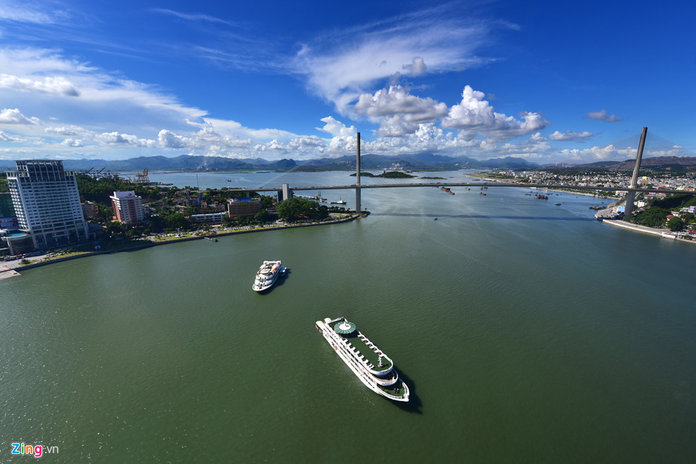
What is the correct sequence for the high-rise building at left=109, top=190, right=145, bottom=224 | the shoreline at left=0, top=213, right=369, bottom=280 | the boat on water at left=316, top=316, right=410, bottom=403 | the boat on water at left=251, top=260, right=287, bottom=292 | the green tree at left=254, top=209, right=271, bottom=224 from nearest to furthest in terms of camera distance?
the boat on water at left=316, top=316, right=410, bottom=403
the boat on water at left=251, top=260, right=287, bottom=292
the shoreline at left=0, top=213, right=369, bottom=280
the high-rise building at left=109, top=190, right=145, bottom=224
the green tree at left=254, top=209, right=271, bottom=224

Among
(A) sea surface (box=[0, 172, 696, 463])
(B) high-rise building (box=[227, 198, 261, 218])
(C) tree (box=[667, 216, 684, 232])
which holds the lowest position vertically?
(A) sea surface (box=[0, 172, 696, 463])

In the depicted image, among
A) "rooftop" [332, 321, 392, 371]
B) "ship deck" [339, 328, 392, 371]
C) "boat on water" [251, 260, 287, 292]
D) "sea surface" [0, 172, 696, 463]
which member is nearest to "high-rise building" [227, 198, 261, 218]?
"sea surface" [0, 172, 696, 463]

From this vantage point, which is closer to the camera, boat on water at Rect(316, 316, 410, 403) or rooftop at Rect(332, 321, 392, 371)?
boat on water at Rect(316, 316, 410, 403)

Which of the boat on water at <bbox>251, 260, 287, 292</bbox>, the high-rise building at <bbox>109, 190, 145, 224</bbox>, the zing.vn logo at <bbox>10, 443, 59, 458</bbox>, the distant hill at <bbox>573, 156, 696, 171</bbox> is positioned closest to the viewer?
the zing.vn logo at <bbox>10, 443, 59, 458</bbox>

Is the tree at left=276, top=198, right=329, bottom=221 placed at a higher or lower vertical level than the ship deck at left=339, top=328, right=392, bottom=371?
higher

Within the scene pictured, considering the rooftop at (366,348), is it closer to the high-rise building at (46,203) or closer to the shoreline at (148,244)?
the shoreline at (148,244)

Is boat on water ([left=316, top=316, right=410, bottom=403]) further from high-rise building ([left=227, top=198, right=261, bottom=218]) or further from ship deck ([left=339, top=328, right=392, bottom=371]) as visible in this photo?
high-rise building ([left=227, top=198, right=261, bottom=218])

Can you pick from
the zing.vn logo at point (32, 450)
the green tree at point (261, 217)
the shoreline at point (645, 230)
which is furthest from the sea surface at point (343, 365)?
the shoreline at point (645, 230)
